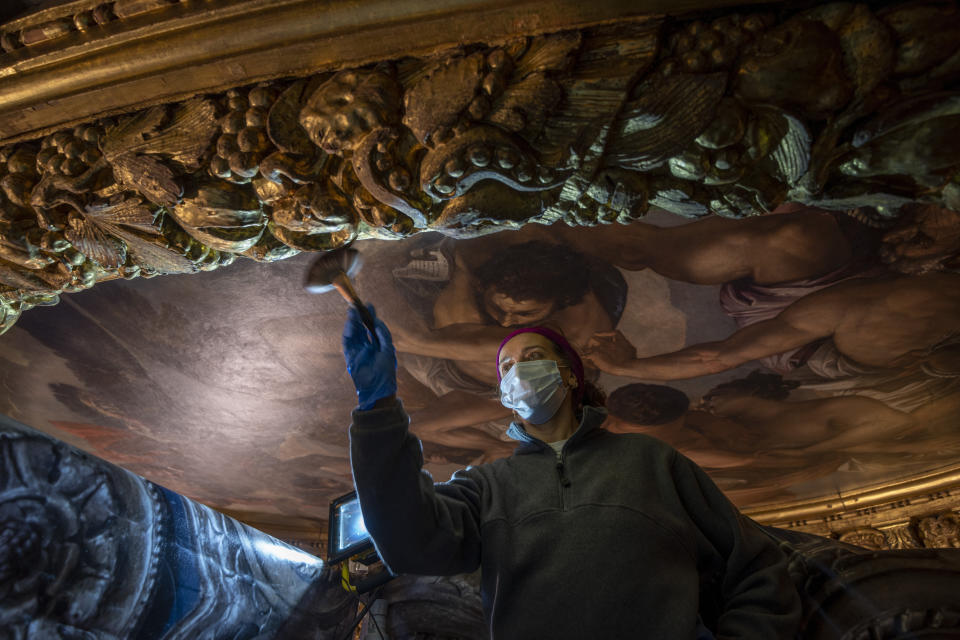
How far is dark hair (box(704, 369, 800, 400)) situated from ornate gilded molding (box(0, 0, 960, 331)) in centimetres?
450

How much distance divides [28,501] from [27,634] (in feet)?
0.69

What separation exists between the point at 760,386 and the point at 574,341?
7.13 ft

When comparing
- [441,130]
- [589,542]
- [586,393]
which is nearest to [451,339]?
[586,393]

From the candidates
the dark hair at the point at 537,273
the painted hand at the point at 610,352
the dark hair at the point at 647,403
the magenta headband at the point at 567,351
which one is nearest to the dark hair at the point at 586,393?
the magenta headband at the point at 567,351

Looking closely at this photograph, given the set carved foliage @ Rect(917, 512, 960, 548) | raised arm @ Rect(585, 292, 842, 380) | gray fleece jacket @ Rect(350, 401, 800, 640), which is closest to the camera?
gray fleece jacket @ Rect(350, 401, 800, 640)

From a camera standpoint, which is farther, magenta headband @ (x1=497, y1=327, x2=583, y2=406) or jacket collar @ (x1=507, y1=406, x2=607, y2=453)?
magenta headband @ (x1=497, y1=327, x2=583, y2=406)

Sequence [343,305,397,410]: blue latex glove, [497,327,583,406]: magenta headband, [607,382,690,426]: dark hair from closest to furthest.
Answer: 1. [343,305,397,410]: blue latex glove
2. [497,327,583,406]: magenta headband
3. [607,382,690,426]: dark hair

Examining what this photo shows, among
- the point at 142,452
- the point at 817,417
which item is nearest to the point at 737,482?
the point at 817,417

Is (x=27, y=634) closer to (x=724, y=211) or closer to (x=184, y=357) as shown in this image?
(x=724, y=211)

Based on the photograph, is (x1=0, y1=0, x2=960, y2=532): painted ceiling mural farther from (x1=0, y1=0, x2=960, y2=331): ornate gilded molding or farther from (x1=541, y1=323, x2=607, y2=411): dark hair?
(x1=541, y1=323, x2=607, y2=411): dark hair

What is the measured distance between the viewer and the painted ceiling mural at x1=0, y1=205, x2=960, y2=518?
13.8 ft

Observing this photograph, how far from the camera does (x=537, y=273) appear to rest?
14.2 ft

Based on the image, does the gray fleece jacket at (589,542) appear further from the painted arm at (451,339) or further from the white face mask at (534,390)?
the painted arm at (451,339)

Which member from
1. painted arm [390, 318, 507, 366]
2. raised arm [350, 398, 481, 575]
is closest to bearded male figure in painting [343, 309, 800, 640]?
raised arm [350, 398, 481, 575]
